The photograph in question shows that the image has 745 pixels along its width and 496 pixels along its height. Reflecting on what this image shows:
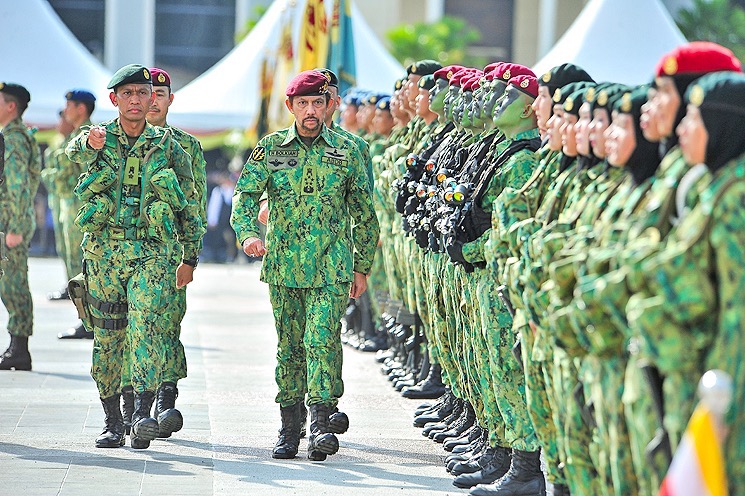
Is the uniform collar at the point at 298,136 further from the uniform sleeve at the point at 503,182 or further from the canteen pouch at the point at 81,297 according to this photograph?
the canteen pouch at the point at 81,297

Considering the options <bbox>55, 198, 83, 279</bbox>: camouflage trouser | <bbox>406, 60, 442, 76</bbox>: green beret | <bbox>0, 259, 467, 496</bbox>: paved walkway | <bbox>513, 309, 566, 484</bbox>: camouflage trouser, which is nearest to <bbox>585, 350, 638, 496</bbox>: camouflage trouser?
<bbox>513, 309, 566, 484</bbox>: camouflage trouser

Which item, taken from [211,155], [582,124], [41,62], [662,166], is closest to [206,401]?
[582,124]

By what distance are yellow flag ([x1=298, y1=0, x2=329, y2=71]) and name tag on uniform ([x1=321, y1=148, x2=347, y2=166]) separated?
929 cm

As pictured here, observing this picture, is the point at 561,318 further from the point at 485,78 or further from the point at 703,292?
the point at 485,78

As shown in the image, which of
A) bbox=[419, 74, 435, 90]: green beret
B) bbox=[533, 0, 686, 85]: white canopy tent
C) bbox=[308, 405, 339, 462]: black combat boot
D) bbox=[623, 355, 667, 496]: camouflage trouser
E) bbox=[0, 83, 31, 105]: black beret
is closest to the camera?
bbox=[623, 355, 667, 496]: camouflage trouser

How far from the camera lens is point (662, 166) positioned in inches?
199

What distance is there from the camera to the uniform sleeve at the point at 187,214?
8711mm

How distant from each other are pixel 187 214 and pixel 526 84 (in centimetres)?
219

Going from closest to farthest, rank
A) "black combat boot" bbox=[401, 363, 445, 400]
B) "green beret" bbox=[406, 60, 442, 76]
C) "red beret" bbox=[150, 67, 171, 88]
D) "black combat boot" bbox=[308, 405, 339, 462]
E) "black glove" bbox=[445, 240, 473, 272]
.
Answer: "black glove" bbox=[445, 240, 473, 272] < "black combat boot" bbox=[308, 405, 339, 462] < "red beret" bbox=[150, 67, 171, 88] < "black combat boot" bbox=[401, 363, 445, 400] < "green beret" bbox=[406, 60, 442, 76]

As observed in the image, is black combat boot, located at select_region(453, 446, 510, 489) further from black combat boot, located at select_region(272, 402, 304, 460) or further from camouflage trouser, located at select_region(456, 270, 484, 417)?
black combat boot, located at select_region(272, 402, 304, 460)

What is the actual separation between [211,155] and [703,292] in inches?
1373

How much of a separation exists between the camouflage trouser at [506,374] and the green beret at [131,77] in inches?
97.0

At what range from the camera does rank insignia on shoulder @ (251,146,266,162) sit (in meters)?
8.52

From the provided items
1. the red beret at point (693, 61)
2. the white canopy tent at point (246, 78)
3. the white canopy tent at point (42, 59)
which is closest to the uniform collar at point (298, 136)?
the red beret at point (693, 61)
